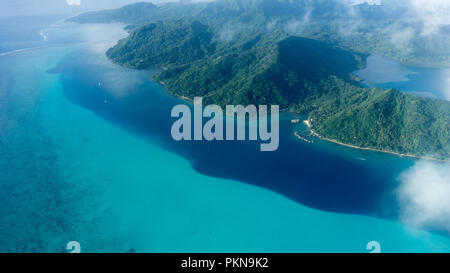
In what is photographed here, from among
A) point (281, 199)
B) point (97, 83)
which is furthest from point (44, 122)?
point (281, 199)

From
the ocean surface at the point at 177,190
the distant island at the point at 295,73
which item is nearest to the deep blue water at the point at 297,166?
the ocean surface at the point at 177,190

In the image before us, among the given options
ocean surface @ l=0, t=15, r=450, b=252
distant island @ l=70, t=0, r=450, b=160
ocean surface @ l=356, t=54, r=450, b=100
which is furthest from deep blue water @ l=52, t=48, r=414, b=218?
ocean surface @ l=356, t=54, r=450, b=100

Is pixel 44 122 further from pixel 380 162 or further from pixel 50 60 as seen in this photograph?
pixel 380 162

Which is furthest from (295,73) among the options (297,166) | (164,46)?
(164,46)

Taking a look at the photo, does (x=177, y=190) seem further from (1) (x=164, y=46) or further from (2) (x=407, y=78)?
(2) (x=407, y=78)

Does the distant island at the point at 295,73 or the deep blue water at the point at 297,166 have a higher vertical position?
the distant island at the point at 295,73

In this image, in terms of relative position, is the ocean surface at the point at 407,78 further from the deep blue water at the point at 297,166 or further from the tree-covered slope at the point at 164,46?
the tree-covered slope at the point at 164,46
